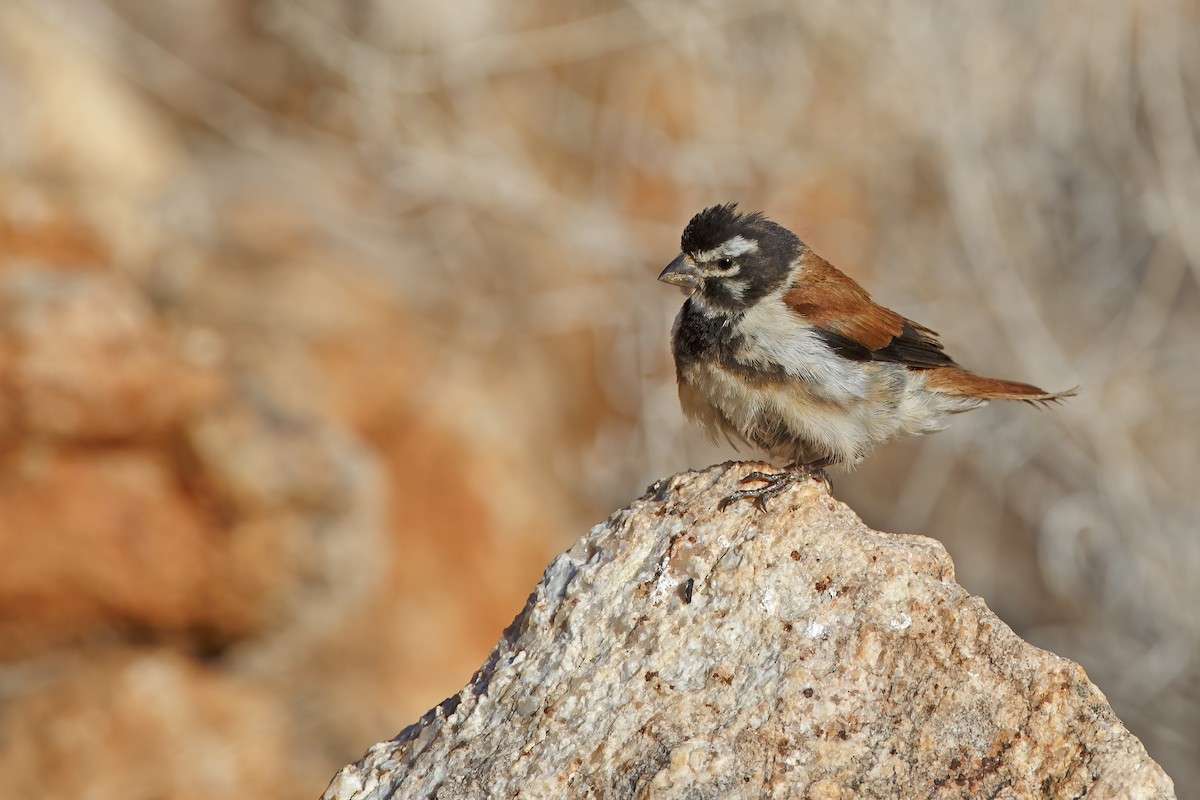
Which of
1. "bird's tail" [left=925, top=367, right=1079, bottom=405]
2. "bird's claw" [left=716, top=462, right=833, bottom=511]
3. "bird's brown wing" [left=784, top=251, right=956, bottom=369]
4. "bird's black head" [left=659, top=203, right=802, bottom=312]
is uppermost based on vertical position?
"bird's black head" [left=659, top=203, right=802, bottom=312]

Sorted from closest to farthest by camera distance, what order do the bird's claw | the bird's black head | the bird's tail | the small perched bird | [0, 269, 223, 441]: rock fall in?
the bird's claw, the small perched bird, the bird's black head, the bird's tail, [0, 269, 223, 441]: rock

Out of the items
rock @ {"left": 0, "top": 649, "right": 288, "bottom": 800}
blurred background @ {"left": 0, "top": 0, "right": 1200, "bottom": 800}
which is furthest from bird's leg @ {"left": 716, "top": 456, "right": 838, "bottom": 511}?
rock @ {"left": 0, "top": 649, "right": 288, "bottom": 800}

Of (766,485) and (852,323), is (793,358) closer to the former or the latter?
(852,323)

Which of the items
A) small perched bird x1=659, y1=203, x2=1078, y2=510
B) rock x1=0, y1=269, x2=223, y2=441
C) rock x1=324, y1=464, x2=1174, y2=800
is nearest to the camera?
rock x1=324, y1=464, x2=1174, y2=800

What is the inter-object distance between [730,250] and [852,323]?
539 millimetres

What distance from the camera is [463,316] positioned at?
9.70 meters

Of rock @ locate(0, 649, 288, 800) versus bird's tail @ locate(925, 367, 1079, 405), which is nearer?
bird's tail @ locate(925, 367, 1079, 405)

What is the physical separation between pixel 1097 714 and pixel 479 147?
6912 millimetres

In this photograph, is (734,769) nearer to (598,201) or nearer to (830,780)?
(830,780)

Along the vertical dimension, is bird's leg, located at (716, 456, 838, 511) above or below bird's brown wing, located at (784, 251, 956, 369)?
below

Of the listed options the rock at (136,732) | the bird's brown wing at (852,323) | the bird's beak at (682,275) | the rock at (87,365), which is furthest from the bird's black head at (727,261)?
the rock at (136,732)

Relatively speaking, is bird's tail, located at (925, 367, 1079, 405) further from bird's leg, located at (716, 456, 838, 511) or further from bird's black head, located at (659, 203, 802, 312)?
bird's leg, located at (716, 456, 838, 511)

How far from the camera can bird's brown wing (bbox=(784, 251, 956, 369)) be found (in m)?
4.84

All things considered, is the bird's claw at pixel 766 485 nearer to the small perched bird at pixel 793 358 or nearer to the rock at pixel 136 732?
the small perched bird at pixel 793 358
